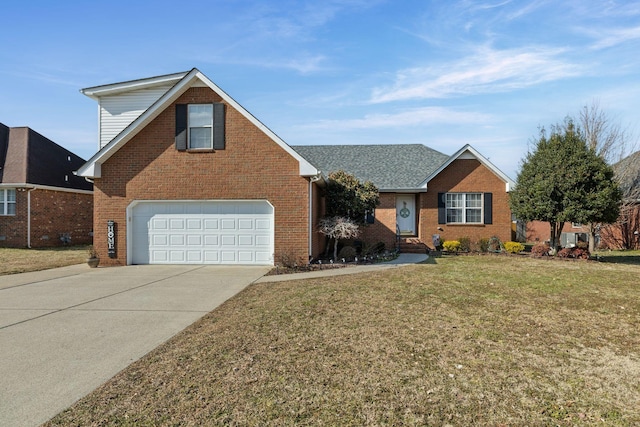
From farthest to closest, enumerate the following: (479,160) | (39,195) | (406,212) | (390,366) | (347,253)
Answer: (39,195) < (406,212) < (479,160) < (347,253) < (390,366)

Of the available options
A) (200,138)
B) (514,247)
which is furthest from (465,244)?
(200,138)

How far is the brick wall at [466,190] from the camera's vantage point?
20062mm

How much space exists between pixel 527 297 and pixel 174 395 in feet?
25.0

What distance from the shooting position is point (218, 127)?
548 inches

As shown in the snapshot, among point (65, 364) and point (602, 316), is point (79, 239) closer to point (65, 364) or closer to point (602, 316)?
point (65, 364)

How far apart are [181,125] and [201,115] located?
2.55 ft

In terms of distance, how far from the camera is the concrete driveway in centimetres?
420

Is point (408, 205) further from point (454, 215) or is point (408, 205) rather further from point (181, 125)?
point (181, 125)

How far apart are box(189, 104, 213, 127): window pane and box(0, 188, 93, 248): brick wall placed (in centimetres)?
1378

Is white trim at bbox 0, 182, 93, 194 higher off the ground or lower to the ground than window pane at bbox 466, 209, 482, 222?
higher

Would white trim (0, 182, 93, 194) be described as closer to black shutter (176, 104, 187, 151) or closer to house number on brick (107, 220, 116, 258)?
house number on brick (107, 220, 116, 258)

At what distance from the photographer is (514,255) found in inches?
696

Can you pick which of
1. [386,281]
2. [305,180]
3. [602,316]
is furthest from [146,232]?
[602,316]

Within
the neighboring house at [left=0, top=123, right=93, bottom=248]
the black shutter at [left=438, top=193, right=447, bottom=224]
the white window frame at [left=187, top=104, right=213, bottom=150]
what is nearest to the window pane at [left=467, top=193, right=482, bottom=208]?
the black shutter at [left=438, top=193, right=447, bottom=224]
